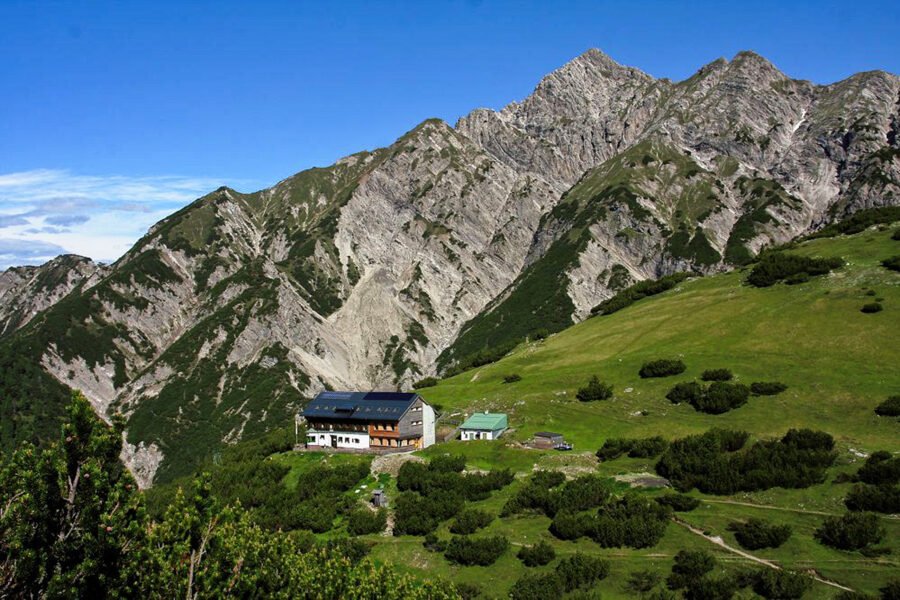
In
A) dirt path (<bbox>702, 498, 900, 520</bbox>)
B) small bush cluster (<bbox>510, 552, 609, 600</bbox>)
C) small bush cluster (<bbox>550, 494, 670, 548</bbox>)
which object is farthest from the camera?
small bush cluster (<bbox>550, 494, 670, 548</bbox>)

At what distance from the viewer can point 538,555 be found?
51.8m

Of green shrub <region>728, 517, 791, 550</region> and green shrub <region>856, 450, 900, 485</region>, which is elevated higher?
green shrub <region>856, 450, 900, 485</region>

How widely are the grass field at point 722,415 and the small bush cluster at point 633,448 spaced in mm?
1736

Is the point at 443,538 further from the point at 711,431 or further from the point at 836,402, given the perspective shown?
the point at 836,402

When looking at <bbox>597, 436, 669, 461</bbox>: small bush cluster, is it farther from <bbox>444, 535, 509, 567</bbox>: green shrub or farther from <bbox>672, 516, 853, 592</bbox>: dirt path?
<bbox>444, 535, 509, 567</bbox>: green shrub

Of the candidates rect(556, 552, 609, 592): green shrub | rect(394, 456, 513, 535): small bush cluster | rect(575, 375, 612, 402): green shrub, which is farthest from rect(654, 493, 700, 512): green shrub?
rect(575, 375, 612, 402): green shrub

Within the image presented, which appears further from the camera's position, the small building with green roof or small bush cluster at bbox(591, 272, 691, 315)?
small bush cluster at bbox(591, 272, 691, 315)

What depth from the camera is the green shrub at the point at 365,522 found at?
64.9 meters

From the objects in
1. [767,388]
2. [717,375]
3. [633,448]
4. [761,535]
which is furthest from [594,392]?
[761,535]

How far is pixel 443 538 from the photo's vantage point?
60.3 meters

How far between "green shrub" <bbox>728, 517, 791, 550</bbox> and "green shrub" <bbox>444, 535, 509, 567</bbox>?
64.7 feet

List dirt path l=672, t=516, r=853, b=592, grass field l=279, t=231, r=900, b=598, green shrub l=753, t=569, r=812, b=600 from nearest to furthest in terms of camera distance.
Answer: green shrub l=753, t=569, r=812, b=600 < dirt path l=672, t=516, r=853, b=592 < grass field l=279, t=231, r=900, b=598

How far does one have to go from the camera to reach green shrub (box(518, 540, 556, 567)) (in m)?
51.4

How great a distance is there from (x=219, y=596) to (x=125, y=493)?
220 inches
